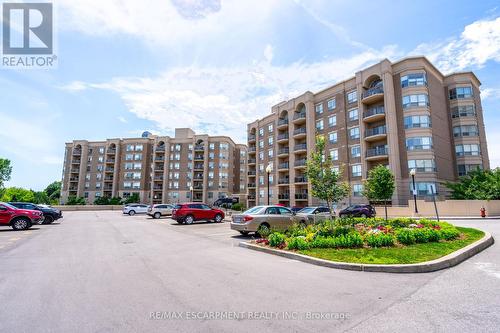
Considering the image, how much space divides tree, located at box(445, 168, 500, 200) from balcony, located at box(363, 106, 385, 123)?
11563mm

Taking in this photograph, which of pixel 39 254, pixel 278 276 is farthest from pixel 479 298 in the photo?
pixel 39 254

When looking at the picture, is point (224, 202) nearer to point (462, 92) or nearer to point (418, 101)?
point (418, 101)

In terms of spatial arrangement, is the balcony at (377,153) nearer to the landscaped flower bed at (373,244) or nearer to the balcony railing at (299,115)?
the balcony railing at (299,115)

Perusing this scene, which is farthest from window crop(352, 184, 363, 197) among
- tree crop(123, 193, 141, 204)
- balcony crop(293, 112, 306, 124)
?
tree crop(123, 193, 141, 204)

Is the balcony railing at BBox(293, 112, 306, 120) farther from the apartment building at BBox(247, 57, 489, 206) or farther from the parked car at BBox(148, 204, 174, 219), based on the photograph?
the parked car at BBox(148, 204, 174, 219)

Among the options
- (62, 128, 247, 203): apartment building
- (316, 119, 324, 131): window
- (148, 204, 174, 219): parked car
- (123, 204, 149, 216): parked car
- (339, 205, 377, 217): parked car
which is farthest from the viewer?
(62, 128, 247, 203): apartment building

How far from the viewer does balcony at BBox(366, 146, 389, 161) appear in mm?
Result: 32656

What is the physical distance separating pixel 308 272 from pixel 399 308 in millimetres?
2583

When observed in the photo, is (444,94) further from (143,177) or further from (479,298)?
(143,177)

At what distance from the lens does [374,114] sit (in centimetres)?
3397

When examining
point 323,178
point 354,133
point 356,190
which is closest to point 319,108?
point 354,133

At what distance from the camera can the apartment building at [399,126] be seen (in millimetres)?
31625

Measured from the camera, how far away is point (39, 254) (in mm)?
8922

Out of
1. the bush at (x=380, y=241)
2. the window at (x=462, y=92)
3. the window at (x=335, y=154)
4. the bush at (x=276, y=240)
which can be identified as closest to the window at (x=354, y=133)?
the window at (x=335, y=154)
